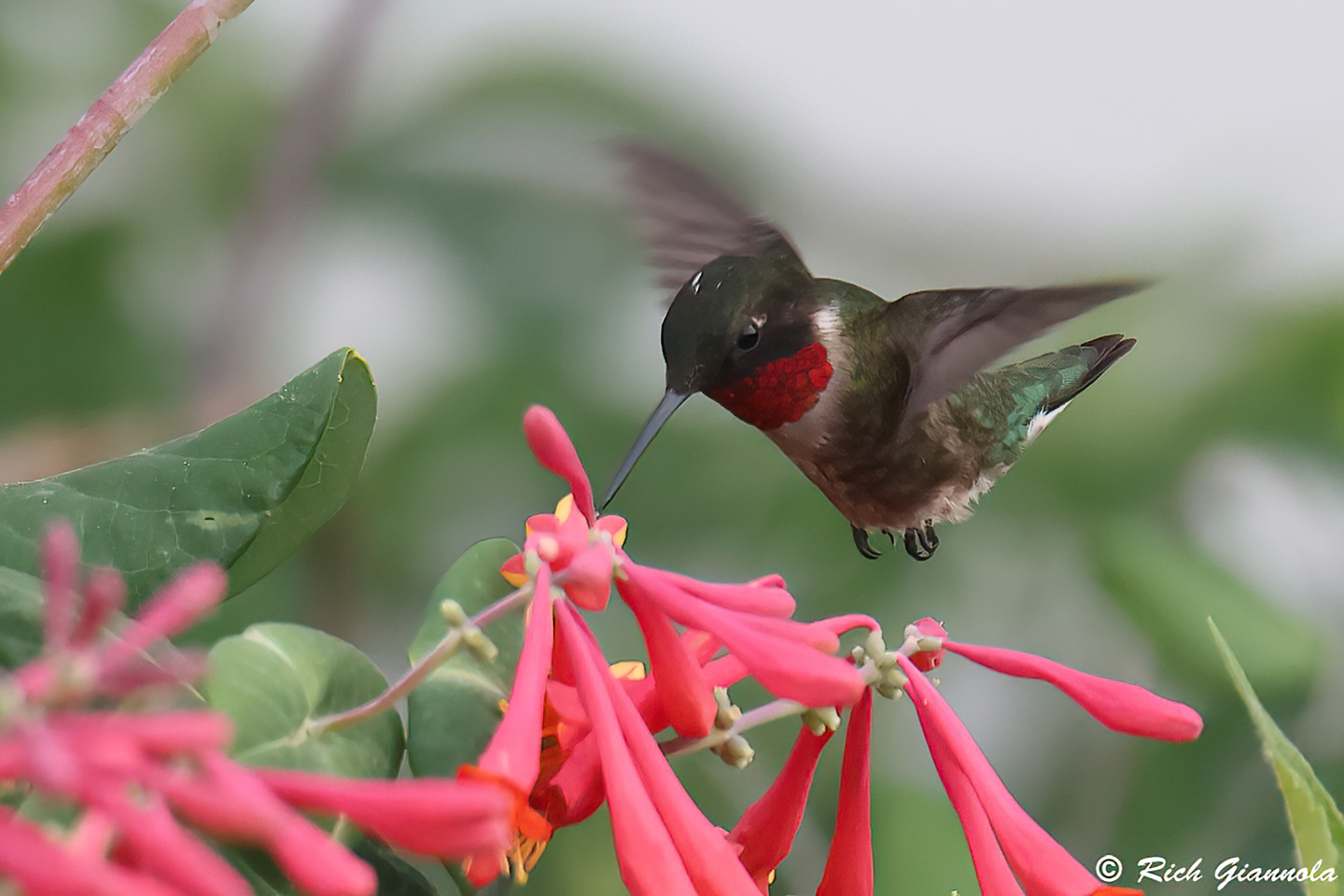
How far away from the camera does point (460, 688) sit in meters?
0.41

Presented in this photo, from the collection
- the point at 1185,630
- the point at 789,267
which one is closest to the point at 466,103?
the point at 789,267

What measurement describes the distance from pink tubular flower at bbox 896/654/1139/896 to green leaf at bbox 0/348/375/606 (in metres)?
0.21

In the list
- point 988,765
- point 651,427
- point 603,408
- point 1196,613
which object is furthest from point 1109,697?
point 603,408

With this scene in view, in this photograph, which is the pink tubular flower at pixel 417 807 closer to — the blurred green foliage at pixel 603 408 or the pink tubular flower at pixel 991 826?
the pink tubular flower at pixel 991 826

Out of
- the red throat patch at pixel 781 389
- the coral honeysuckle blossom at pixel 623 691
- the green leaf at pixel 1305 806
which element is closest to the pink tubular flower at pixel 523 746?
the coral honeysuckle blossom at pixel 623 691

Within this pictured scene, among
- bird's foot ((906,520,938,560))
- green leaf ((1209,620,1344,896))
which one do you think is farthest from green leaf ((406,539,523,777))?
bird's foot ((906,520,938,560))

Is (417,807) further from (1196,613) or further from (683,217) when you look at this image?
(1196,613)

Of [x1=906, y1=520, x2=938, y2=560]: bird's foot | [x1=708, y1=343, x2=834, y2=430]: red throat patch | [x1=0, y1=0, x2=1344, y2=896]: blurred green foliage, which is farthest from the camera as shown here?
[x1=0, y1=0, x2=1344, y2=896]: blurred green foliage

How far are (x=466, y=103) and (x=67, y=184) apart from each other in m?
1.12

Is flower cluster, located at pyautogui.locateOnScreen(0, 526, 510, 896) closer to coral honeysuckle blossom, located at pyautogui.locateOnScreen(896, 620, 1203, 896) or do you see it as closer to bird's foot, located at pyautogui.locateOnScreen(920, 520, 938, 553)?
coral honeysuckle blossom, located at pyautogui.locateOnScreen(896, 620, 1203, 896)

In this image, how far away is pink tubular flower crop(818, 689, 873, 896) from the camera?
0.46m

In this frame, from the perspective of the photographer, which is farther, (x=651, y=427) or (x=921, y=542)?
(x=921, y=542)

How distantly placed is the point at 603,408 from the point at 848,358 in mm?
513

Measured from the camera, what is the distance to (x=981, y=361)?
0.72m
